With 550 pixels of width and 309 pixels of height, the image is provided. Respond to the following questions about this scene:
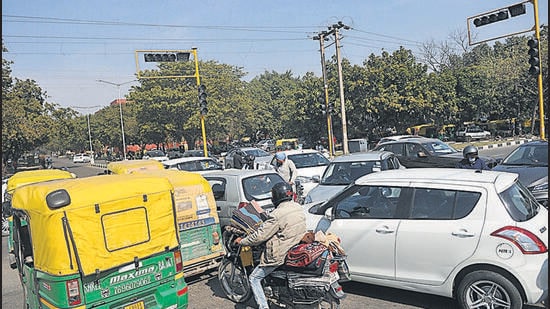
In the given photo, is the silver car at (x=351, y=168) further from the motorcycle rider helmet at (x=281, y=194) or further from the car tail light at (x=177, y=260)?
the car tail light at (x=177, y=260)

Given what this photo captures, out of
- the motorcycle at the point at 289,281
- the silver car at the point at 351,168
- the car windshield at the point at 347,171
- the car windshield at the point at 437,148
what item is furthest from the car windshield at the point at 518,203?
the car windshield at the point at 437,148

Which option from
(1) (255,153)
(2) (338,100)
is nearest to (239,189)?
(1) (255,153)

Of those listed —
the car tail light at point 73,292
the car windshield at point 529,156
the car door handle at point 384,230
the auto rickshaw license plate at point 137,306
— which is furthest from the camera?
the car windshield at point 529,156

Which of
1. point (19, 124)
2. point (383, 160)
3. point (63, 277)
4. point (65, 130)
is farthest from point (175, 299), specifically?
point (65, 130)

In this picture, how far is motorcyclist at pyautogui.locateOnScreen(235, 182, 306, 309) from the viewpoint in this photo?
5.00 m

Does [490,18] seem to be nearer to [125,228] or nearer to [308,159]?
[308,159]

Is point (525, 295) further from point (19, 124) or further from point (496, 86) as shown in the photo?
point (496, 86)

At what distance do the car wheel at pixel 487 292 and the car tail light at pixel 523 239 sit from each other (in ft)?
1.21

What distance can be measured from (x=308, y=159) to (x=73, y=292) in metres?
10.2

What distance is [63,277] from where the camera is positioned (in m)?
4.32

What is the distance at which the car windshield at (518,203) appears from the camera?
484 cm

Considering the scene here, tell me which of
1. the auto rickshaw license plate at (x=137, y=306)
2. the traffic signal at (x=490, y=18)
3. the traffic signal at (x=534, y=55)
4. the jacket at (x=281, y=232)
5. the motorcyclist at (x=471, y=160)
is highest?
the traffic signal at (x=490, y=18)

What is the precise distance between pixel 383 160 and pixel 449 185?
567 centimetres

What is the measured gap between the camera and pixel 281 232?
501 cm
